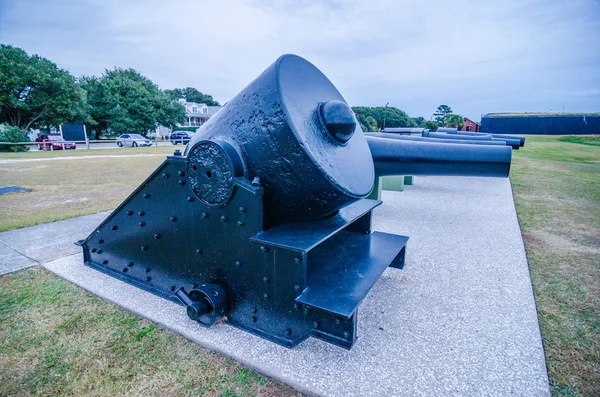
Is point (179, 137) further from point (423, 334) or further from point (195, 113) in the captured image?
point (195, 113)

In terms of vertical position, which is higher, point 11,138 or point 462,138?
point 11,138

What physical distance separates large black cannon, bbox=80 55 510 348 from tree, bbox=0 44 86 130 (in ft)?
96.5

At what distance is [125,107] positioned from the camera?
30.4 m

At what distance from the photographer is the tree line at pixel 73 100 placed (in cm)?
2358

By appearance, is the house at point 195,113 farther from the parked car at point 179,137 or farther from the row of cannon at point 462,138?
the row of cannon at point 462,138

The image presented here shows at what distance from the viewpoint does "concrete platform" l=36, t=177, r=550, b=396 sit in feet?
4.82

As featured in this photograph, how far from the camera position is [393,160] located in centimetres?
268

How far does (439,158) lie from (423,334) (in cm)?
137

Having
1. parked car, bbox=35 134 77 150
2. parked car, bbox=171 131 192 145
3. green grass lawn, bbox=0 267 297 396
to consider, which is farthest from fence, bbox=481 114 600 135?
green grass lawn, bbox=0 267 297 396

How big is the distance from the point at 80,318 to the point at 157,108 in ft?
110

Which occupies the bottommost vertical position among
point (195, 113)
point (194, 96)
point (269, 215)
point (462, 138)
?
point (269, 215)

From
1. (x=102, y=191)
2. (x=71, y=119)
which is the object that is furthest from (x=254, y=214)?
(x=71, y=119)

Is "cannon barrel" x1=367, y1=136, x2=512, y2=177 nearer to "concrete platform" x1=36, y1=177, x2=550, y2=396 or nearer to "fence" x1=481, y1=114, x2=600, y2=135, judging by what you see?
"concrete platform" x1=36, y1=177, x2=550, y2=396

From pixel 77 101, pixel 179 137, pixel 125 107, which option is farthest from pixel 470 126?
pixel 77 101
